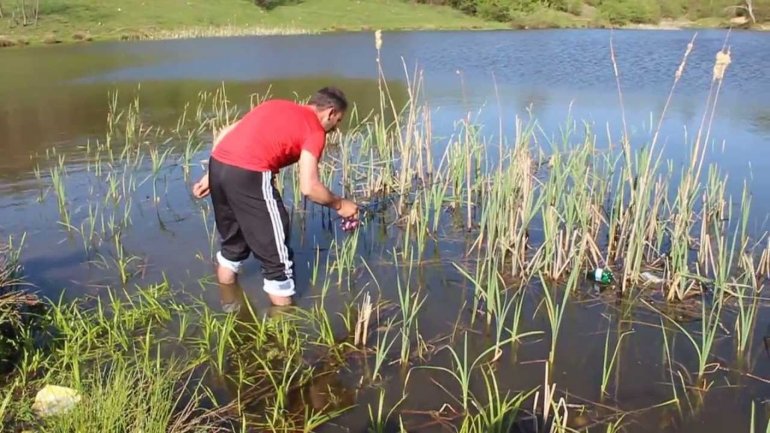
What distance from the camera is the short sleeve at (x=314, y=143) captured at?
4094 mm

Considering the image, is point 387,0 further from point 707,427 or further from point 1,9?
point 707,427

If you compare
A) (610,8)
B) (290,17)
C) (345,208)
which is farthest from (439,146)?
(610,8)

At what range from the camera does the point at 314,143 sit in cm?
411

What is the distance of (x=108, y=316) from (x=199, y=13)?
4106 cm

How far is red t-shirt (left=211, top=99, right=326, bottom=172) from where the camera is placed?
13.7 ft

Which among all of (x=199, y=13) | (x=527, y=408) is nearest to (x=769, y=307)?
(x=527, y=408)

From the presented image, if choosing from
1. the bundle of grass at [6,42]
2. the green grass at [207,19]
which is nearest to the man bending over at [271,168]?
the bundle of grass at [6,42]

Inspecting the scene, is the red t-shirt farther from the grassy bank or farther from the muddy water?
the grassy bank

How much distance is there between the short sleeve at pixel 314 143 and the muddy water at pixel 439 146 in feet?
3.64

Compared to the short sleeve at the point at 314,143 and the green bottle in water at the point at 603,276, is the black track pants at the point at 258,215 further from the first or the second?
the green bottle in water at the point at 603,276

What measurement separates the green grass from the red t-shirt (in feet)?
107

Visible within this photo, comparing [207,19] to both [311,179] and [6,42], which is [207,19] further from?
[311,179]

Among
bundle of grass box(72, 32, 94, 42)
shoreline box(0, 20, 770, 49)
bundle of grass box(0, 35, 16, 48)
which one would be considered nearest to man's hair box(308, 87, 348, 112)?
shoreline box(0, 20, 770, 49)

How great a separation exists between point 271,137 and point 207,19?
39.4 meters
